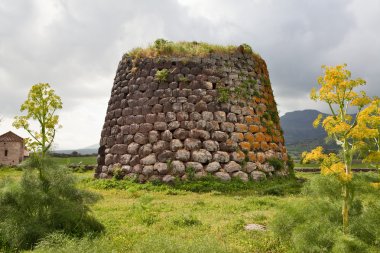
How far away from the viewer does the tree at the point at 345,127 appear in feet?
16.3

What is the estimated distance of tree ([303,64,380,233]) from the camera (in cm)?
495

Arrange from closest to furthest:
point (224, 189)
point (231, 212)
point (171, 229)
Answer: point (171, 229)
point (231, 212)
point (224, 189)

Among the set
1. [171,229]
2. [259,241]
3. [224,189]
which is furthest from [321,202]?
[224,189]

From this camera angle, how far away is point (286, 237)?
18.2 ft

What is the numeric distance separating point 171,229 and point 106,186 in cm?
642

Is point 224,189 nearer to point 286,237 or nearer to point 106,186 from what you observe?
point 106,186

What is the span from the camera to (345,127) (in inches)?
199

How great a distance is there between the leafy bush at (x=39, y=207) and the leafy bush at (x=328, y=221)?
10.4ft

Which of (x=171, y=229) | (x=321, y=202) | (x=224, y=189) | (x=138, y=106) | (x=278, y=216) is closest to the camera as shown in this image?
(x=321, y=202)

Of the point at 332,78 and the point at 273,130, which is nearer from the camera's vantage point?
the point at 332,78

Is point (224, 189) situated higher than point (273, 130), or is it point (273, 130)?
point (273, 130)

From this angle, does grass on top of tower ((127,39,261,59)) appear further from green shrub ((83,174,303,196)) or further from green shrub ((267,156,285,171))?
green shrub ((83,174,303,196))

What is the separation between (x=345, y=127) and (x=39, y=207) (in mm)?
4703

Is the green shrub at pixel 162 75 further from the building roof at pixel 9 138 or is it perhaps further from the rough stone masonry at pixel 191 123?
the building roof at pixel 9 138
